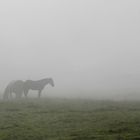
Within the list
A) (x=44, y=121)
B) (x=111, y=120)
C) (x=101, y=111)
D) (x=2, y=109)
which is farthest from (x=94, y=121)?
(x=2, y=109)

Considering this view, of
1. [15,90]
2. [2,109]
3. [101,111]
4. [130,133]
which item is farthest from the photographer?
[15,90]

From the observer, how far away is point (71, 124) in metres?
20.0

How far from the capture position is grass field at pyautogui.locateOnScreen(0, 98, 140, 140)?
56.4ft

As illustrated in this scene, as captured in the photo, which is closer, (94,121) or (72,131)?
(72,131)

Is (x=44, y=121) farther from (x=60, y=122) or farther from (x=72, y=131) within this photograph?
(x=72, y=131)

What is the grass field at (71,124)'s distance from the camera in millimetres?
17188

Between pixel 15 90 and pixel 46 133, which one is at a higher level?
pixel 15 90

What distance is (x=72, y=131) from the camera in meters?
18.2

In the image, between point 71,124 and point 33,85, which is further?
point 33,85

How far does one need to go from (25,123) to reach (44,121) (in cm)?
110

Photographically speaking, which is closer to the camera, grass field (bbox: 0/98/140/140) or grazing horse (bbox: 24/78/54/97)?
grass field (bbox: 0/98/140/140)

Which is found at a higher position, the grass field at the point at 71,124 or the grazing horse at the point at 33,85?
the grazing horse at the point at 33,85

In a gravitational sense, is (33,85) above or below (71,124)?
above

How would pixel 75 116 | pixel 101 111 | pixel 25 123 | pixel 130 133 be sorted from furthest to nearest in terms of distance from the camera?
pixel 101 111 → pixel 75 116 → pixel 25 123 → pixel 130 133
